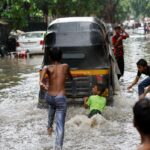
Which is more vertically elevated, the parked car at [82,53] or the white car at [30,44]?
the parked car at [82,53]

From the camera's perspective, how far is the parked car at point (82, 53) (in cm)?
1131

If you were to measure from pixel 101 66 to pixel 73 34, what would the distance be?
121cm

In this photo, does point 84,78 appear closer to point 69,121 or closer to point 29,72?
point 69,121

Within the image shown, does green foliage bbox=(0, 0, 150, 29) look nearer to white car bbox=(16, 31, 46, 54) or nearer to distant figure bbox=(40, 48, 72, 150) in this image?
white car bbox=(16, 31, 46, 54)

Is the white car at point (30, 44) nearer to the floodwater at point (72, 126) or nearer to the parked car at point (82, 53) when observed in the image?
the floodwater at point (72, 126)

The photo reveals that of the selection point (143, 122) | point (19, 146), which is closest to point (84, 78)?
point (19, 146)

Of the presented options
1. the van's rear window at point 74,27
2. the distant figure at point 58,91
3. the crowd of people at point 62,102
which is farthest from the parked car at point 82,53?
the distant figure at point 58,91

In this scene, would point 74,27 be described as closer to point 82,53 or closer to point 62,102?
point 82,53

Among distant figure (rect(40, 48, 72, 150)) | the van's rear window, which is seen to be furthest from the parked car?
distant figure (rect(40, 48, 72, 150))

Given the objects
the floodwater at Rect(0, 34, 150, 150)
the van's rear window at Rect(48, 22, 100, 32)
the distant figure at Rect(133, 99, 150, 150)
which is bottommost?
the floodwater at Rect(0, 34, 150, 150)

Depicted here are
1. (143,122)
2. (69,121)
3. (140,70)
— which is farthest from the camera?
(69,121)

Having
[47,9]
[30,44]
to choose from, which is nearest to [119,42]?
[30,44]

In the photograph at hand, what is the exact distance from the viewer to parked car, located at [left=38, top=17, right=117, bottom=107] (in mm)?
11312

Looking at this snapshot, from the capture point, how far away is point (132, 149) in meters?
7.93
